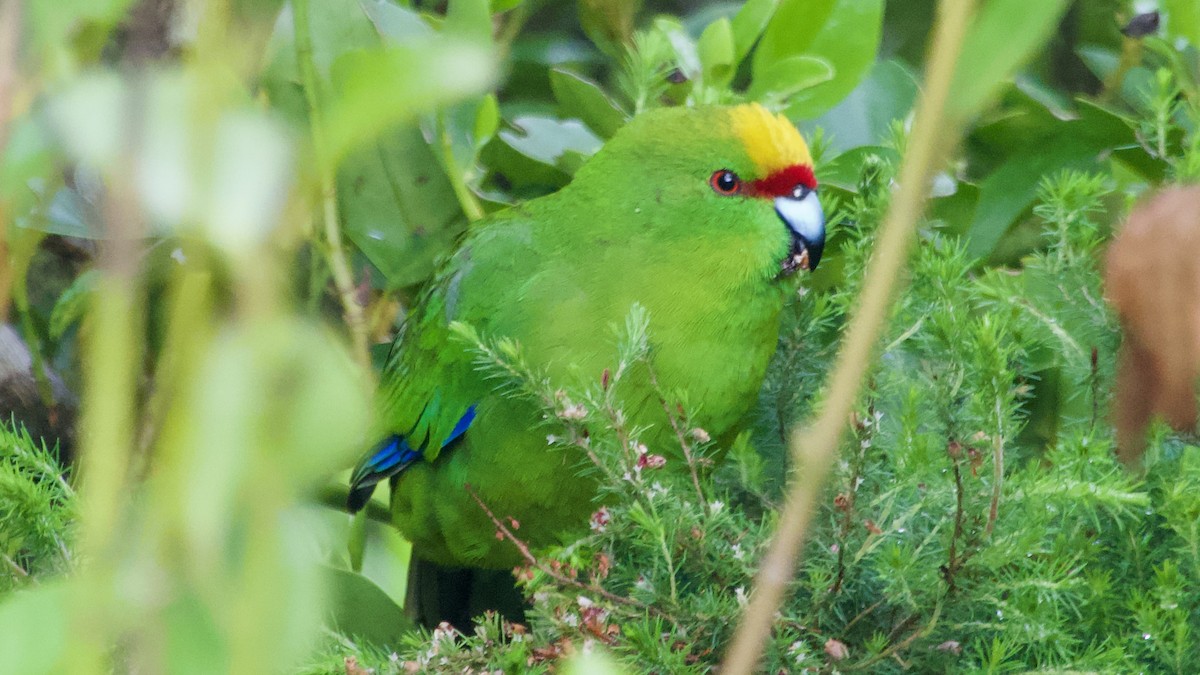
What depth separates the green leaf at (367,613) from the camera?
2.94 ft

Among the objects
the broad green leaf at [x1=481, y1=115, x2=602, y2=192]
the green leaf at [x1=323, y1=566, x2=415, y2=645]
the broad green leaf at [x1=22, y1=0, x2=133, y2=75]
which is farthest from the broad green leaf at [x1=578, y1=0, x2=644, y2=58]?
the broad green leaf at [x1=22, y1=0, x2=133, y2=75]

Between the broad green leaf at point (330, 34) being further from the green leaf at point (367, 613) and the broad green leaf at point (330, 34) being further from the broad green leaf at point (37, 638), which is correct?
the broad green leaf at point (37, 638)

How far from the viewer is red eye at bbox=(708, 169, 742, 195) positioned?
107cm

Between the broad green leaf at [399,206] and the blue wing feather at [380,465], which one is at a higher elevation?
the broad green leaf at [399,206]

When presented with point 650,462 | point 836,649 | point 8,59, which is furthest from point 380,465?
point 8,59

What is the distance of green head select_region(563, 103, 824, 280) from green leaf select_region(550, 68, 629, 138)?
1.3 inches

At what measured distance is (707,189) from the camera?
1072 mm

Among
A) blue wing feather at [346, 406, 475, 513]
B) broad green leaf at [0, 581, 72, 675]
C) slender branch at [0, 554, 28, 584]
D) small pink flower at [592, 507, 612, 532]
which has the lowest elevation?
blue wing feather at [346, 406, 475, 513]

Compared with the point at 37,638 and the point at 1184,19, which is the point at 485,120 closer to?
the point at 1184,19

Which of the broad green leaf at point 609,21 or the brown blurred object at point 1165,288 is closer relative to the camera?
the brown blurred object at point 1165,288

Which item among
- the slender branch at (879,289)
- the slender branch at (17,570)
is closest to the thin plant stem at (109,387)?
the slender branch at (879,289)

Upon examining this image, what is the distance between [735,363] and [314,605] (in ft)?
2.42

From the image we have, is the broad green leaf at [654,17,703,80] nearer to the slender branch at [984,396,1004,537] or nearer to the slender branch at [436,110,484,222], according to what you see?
the slender branch at [436,110,484,222]

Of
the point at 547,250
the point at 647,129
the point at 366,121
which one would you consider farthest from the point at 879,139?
the point at 366,121
